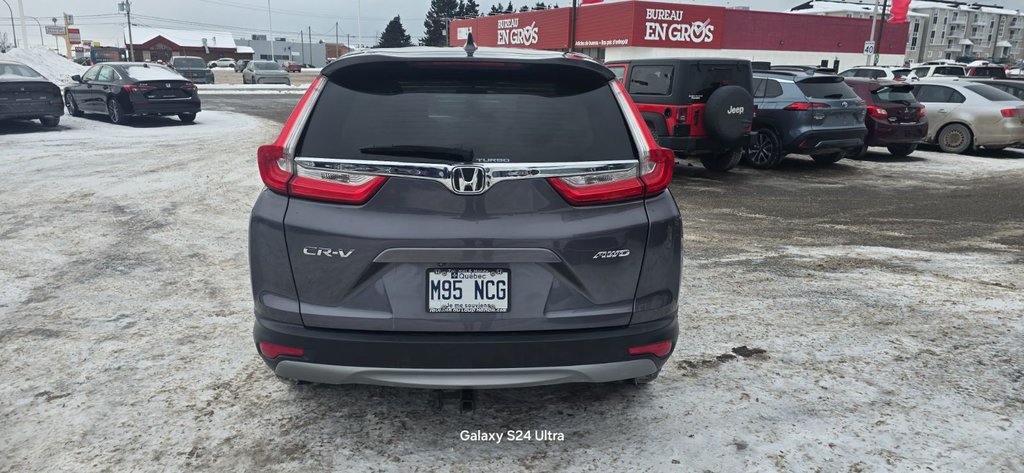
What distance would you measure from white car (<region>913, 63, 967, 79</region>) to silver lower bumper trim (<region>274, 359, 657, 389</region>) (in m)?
29.3

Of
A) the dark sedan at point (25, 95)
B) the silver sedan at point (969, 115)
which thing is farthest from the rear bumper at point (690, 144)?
the dark sedan at point (25, 95)

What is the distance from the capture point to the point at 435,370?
8.96 feet

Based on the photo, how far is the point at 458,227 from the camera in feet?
8.77

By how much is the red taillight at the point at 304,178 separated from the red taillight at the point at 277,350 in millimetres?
612

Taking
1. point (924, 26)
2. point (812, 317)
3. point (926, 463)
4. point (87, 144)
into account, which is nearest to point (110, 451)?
point (926, 463)

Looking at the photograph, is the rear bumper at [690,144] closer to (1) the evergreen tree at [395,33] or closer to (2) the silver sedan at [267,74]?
(2) the silver sedan at [267,74]

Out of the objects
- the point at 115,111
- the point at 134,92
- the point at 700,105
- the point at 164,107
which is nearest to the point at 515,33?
the point at 164,107

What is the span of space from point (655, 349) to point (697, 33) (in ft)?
151

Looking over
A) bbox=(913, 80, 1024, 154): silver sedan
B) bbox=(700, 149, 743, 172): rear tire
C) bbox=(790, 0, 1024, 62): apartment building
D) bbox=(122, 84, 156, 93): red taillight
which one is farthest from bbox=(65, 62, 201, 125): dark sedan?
bbox=(790, 0, 1024, 62): apartment building

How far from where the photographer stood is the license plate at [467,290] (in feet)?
8.86

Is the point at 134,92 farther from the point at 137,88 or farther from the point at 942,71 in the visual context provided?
the point at 942,71

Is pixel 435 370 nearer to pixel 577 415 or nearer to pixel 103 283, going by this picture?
pixel 577 415

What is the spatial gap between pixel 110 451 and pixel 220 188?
6621 mm

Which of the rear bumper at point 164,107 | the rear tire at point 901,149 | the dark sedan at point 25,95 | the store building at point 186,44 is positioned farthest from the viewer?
the store building at point 186,44
